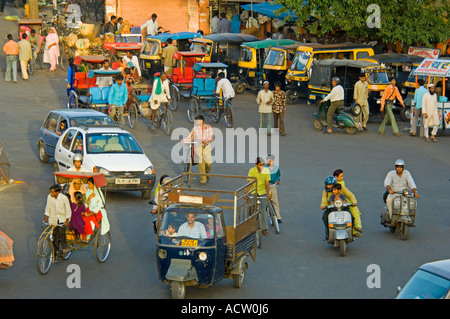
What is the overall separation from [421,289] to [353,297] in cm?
334

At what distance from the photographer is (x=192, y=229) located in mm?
12922

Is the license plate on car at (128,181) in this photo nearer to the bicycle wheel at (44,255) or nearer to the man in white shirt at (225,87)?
the bicycle wheel at (44,255)

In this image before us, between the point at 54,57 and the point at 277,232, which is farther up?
the point at 54,57

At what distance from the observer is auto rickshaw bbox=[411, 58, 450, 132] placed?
86.5 ft

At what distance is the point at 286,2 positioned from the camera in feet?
108

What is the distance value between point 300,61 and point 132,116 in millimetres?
6910

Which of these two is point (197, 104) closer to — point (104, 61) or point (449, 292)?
point (104, 61)

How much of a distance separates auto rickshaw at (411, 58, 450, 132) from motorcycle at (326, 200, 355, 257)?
11.7 meters

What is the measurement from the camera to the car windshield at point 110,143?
1994 cm

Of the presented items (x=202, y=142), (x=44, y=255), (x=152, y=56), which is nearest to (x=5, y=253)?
(x=44, y=255)

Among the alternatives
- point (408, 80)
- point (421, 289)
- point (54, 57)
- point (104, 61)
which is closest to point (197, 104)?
point (104, 61)

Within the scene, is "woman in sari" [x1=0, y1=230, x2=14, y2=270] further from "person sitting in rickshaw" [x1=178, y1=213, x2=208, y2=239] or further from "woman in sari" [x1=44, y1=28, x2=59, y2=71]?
"woman in sari" [x1=44, y1=28, x2=59, y2=71]

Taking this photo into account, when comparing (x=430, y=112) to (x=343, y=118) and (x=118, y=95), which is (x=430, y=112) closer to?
(x=343, y=118)

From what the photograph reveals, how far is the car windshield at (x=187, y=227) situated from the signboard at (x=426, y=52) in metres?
21.1
